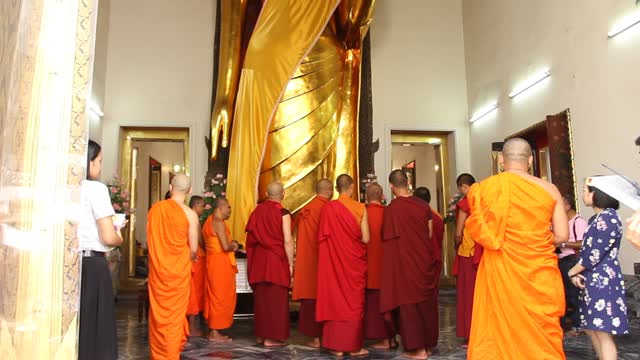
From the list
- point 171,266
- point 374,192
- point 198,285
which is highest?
point 374,192

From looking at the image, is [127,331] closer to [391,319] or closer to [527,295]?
[391,319]

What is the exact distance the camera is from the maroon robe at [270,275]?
4871mm

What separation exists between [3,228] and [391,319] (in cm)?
340

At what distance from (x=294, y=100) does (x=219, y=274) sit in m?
2.72

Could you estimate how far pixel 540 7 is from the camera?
6.73 meters

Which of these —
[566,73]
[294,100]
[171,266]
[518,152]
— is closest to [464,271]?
[518,152]

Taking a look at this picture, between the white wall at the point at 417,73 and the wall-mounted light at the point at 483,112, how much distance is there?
312 millimetres

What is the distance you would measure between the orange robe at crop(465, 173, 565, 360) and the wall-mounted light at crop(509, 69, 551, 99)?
387cm

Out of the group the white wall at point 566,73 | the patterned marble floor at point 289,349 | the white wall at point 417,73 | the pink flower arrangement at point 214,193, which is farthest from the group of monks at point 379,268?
the white wall at point 417,73

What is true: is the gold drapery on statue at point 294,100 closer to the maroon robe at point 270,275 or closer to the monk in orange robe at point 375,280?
the maroon robe at point 270,275

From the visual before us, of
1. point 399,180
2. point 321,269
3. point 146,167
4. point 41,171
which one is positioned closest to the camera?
point 41,171

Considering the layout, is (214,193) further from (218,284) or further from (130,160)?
(130,160)

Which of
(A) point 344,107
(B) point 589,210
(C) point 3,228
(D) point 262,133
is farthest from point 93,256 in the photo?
(A) point 344,107

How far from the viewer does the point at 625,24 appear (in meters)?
4.96
